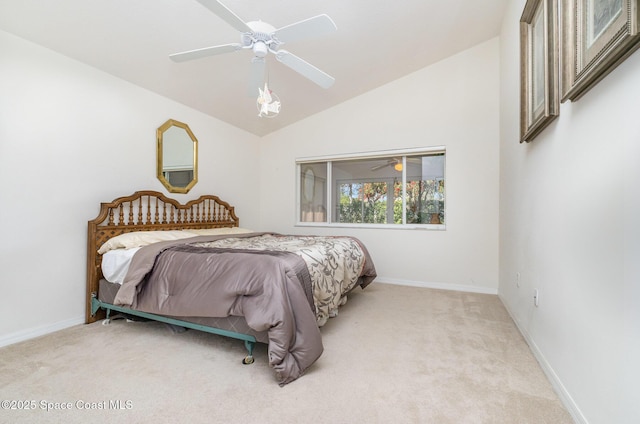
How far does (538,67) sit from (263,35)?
1876mm

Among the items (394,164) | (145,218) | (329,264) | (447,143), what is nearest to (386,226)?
(394,164)

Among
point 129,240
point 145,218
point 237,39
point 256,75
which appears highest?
point 237,39

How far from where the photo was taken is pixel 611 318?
1.12m

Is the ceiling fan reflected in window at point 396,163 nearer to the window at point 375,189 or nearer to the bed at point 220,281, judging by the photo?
the window at point 375,189

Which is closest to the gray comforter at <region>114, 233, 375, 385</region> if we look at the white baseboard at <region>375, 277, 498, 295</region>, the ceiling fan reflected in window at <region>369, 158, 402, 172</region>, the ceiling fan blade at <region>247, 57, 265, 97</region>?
the ceiling fan blade at <region>247, 57, 265, 97</region>

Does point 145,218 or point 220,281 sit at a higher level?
point 145,218

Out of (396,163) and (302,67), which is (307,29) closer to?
(302,67)

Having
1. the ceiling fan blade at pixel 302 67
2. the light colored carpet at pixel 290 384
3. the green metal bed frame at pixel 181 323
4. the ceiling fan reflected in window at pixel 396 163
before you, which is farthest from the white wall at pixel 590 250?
the ceiling fan reflected in window at pixel 396 163

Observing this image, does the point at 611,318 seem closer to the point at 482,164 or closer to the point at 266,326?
the point at 266,326

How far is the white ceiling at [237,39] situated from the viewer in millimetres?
2201

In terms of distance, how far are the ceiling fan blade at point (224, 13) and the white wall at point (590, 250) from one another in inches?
71.5

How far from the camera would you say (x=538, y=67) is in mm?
2027

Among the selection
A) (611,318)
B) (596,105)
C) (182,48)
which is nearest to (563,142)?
(596,105)

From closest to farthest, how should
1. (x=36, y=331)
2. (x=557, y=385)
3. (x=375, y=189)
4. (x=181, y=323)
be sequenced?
(x=557, y=385), (x=181, y=323), (x=36, y=331), (x=375, y=189)
